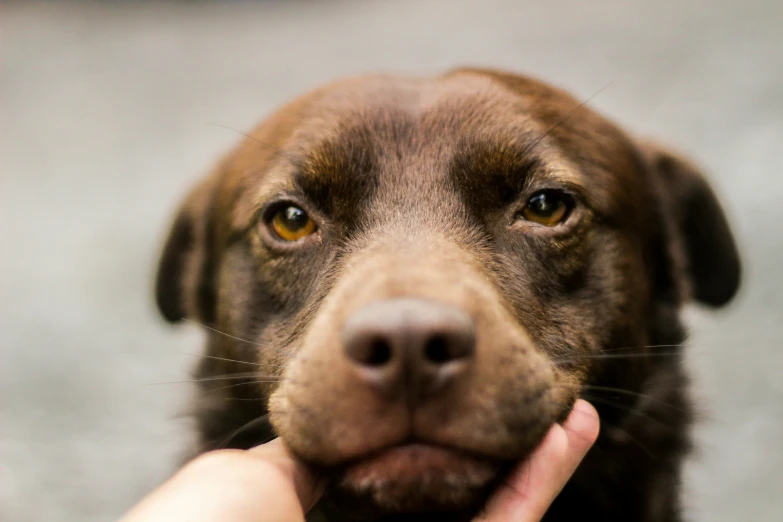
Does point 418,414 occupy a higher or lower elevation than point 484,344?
lower

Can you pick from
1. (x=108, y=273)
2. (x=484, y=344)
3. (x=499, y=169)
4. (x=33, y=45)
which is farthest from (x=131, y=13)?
(x=484, y=344)

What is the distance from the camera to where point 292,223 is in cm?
251

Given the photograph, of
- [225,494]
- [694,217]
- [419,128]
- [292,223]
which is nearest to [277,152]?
[292,223]

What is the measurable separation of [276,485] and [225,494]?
143mm

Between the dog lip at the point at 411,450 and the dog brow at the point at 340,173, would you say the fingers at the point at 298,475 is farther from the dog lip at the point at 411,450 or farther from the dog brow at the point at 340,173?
the dog brow at the point at 340,173

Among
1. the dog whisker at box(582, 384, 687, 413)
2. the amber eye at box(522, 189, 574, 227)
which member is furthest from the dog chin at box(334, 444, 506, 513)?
the amber eye at box(522, 189, 574, 227)

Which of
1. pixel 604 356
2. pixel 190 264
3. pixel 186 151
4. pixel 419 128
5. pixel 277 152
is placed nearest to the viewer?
pixel 604 356

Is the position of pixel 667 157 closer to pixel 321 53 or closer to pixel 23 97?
pixel 321 53

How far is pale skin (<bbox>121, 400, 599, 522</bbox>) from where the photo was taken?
1.45 meters

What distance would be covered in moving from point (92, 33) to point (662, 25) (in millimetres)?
6537

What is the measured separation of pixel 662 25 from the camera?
7.59 metres

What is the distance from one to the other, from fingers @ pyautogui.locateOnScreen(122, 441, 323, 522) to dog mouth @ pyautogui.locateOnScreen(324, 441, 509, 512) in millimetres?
176

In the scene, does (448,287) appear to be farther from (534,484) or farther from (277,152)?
(277,152)

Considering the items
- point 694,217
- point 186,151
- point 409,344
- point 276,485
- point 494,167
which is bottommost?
point 186,151
